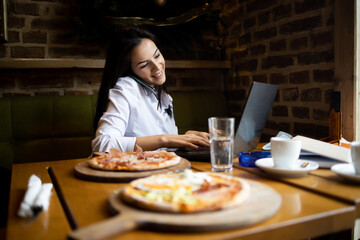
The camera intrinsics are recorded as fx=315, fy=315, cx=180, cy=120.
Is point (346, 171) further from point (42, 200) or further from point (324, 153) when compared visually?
point (42, 200)

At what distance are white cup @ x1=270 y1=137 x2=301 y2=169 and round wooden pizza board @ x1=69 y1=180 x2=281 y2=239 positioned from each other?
0.31m

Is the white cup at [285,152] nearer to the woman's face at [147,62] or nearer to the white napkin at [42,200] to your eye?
the white napkin at [42,200]

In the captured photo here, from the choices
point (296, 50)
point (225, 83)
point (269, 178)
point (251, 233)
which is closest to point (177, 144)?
point (269, 178)

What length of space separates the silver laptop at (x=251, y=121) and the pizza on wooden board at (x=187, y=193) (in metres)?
0.33

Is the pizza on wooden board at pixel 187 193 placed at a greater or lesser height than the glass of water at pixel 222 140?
lesser

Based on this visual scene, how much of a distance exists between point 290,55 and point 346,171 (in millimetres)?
1382

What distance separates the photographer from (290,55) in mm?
2117

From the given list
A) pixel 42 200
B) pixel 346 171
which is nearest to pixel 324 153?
pixel 346 171

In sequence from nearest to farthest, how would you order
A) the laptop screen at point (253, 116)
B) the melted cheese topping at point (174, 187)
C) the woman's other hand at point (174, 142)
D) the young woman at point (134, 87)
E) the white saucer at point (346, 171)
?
the melted cheese topping at point (174, 187) → the white saucer at point (346, 171) → the laptop screen at point (253, 116) → the woman's other hand at point (174, 142) → the young woman at point (134, 87)

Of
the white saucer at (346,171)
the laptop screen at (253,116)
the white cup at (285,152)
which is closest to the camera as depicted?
the white saucer at (346,171)

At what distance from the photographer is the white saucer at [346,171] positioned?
2.67 ft

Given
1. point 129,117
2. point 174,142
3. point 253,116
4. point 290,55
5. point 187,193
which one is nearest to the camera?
point 187,193

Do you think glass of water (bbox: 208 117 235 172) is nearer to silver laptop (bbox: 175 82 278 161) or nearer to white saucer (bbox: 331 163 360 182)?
silver laptop (bbox: 175 82 278 161)

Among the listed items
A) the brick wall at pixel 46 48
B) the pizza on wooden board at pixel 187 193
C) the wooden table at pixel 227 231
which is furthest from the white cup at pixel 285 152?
the brick wall at pixel 46 48
